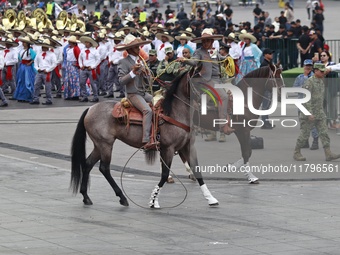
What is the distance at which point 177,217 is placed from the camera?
15578 millimetres

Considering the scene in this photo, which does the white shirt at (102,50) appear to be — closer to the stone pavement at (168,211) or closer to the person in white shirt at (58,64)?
the person in white shirt at (58,64)

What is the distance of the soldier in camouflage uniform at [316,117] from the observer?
20.5 m

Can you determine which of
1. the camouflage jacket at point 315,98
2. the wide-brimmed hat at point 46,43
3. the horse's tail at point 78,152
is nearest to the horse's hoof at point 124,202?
the horse's tail at point 78,152

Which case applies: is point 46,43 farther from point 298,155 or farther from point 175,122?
point 175,122

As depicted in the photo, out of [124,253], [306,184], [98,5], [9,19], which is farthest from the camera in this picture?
[98,5]

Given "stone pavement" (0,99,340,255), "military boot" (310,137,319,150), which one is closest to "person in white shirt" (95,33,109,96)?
"stone pavement" (0,99,340,255)

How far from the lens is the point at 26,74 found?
31969 mm

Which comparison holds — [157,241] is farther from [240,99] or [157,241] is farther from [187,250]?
[240,99]

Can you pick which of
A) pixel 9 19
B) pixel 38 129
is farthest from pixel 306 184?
pixel 9 19

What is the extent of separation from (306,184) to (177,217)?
3.70 m

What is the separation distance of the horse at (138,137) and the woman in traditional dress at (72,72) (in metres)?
15.4

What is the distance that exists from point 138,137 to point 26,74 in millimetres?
15798

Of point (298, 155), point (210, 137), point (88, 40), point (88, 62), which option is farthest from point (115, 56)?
point (298, 155)

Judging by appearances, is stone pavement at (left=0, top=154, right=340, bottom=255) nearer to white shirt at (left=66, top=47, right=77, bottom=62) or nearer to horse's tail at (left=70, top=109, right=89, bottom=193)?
horse's tail at (left=70, top=109, right=89, bottom=193)
